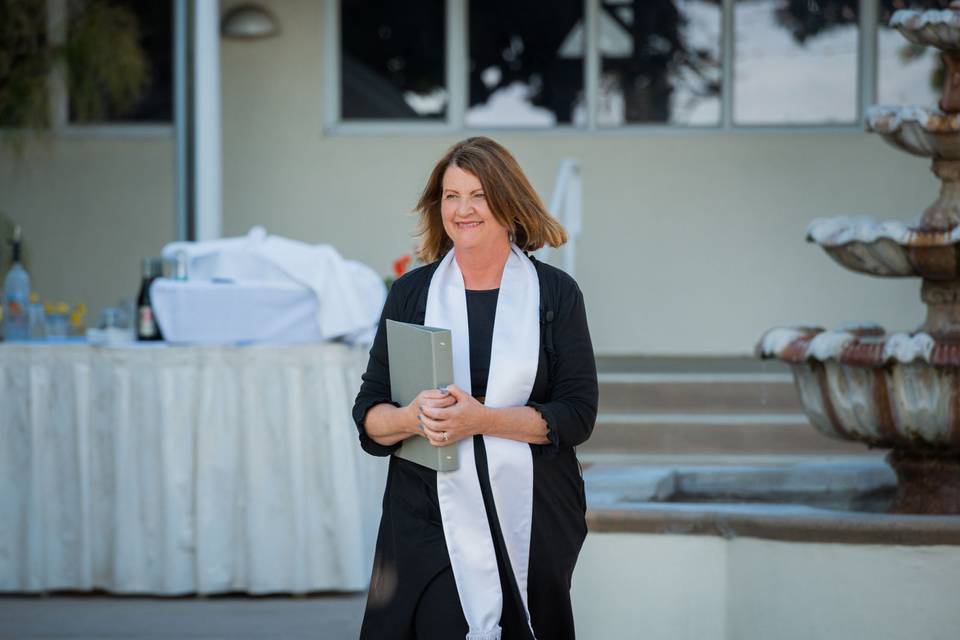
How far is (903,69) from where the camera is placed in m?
8.12

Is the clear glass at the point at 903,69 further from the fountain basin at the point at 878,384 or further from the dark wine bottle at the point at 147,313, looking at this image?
the dark wine bottle at the point at 147,313

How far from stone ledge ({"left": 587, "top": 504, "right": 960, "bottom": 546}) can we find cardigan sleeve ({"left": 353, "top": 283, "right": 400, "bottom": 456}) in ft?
4.61

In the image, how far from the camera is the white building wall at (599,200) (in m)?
8.08

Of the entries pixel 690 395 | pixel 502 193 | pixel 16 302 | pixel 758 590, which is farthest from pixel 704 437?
pixel 502 193

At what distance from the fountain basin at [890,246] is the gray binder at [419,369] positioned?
2136 millimetres

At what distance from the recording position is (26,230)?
8414 mm

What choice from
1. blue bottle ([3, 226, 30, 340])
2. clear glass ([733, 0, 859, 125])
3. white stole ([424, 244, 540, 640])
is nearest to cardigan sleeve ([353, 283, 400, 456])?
white stole ([424, 244, 540, 640])

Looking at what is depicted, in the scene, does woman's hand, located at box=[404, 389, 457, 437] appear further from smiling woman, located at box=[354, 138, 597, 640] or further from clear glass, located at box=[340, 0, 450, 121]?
clear glass, located at box=[340, 0, 450, 121]

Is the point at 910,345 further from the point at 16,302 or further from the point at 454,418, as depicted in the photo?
the point at 16,302

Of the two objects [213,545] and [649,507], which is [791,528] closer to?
[649,507]

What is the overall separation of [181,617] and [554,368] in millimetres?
2712

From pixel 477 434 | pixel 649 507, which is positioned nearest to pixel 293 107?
pixel 649 507

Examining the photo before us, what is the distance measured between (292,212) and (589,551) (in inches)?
199

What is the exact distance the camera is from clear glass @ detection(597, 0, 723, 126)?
821 centimetres
